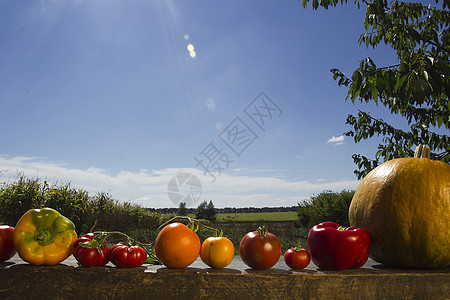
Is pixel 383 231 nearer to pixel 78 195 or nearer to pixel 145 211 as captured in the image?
pixel 78 195

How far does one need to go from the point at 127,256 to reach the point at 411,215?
1878 mm

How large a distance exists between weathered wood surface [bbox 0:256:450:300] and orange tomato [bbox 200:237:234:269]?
6cm

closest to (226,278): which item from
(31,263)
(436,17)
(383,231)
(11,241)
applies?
(383,231)

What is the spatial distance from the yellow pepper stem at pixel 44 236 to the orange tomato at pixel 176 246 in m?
0.72

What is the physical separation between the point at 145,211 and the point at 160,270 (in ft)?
37.9

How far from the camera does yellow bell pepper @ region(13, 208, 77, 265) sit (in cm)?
217

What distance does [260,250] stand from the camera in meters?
2.11

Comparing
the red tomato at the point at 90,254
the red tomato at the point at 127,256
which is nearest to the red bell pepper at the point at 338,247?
the red tomato at the point at 127,256

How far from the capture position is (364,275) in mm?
2080

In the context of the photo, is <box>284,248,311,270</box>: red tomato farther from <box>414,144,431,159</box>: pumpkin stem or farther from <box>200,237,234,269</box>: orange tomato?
<box>414,144,431,159</box>: pumpkin stem

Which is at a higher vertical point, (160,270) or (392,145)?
(392,145)

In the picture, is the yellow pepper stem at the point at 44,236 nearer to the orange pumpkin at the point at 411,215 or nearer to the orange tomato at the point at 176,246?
the orange tomato at the point at 176,246

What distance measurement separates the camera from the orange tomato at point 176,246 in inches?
81.7

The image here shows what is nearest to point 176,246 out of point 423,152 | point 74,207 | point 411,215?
point 411,215
